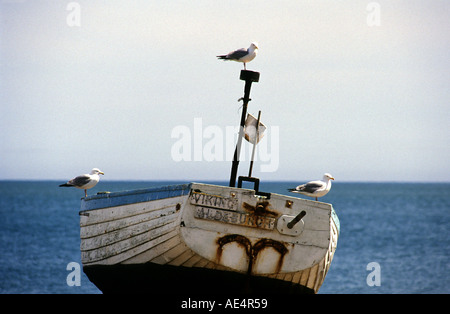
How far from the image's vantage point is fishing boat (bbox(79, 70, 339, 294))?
10539 millimetres

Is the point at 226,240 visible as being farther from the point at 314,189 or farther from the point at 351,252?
the point at 351,252

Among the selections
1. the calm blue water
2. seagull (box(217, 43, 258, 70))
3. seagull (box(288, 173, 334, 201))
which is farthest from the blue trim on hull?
the calm blue water

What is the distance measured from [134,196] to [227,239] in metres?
1.71

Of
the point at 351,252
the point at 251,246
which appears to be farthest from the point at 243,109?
the point at 351,252

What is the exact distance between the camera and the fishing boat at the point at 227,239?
1054cm

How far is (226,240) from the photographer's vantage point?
34.8ft

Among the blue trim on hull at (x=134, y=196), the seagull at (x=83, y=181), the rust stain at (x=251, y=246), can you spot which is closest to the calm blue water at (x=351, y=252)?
the seagull at (x=83, y=181)

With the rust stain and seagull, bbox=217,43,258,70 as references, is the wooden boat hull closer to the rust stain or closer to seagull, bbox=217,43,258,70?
the rust stain

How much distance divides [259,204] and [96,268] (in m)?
3.56

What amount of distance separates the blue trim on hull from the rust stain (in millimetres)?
882

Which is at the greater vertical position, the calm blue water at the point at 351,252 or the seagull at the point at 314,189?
the seagull at the point at 314,189

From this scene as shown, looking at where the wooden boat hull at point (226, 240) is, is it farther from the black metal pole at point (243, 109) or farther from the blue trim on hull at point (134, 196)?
the black metal pole at point (243, 109)

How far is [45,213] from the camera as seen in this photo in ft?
228

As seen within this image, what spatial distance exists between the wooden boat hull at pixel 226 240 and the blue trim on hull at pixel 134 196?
16mm
